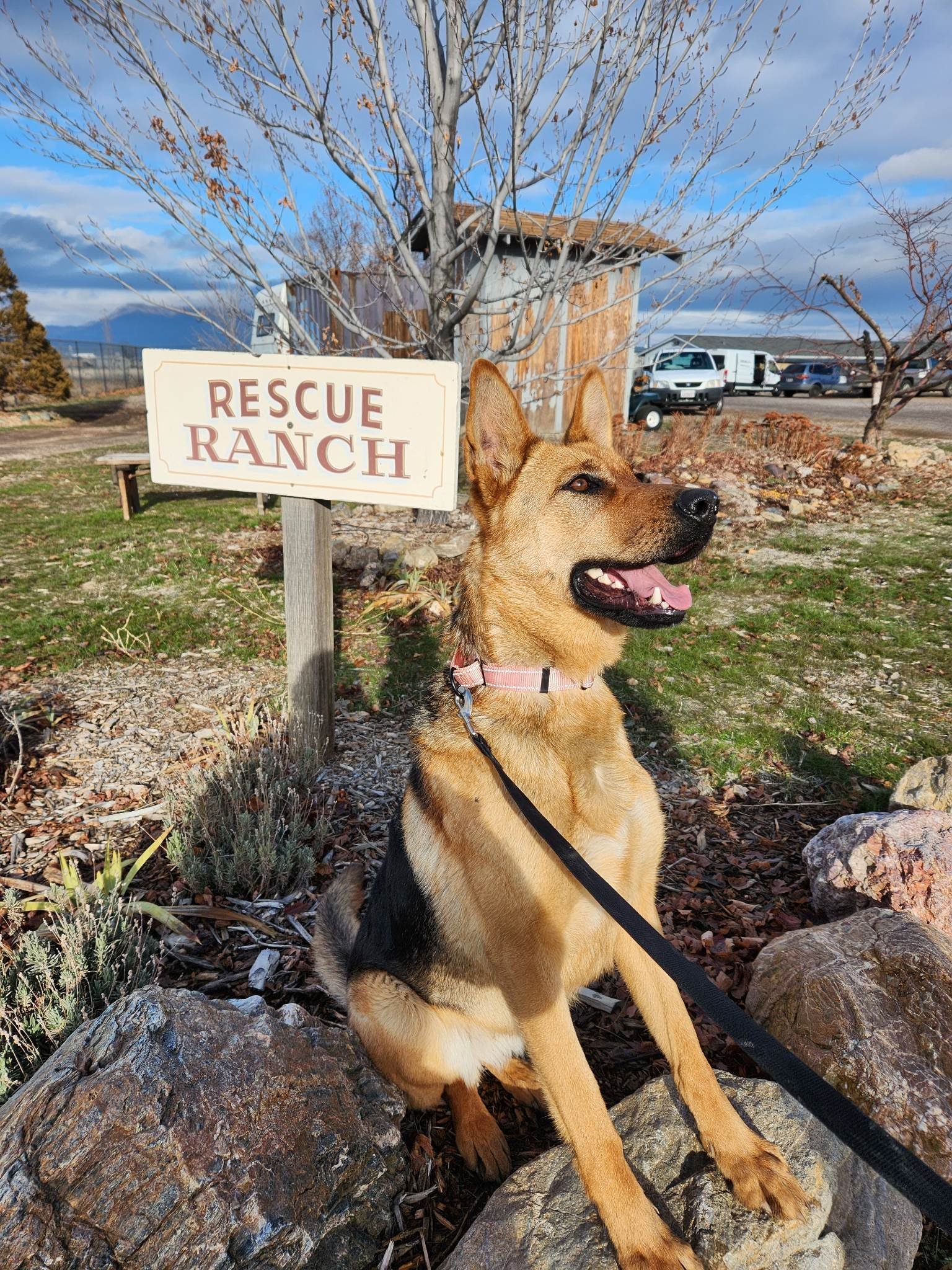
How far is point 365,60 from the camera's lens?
5.49m

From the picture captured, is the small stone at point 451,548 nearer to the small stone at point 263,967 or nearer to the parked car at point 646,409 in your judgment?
the small stone at point 263,967

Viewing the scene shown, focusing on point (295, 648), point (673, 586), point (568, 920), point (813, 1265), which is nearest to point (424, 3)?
point (295, 648)

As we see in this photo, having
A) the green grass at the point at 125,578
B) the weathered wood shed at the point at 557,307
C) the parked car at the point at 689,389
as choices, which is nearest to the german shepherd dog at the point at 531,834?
the weathered wood shed at the point at 557,307

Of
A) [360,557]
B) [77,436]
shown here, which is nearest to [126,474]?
[360,557]

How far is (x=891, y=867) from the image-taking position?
3.00m

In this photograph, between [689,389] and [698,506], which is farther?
[689,389]

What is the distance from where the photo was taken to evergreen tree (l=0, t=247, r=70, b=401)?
27484mm

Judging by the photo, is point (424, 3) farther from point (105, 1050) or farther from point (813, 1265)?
point (813, 1265)

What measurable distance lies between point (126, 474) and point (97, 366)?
35.8 metres

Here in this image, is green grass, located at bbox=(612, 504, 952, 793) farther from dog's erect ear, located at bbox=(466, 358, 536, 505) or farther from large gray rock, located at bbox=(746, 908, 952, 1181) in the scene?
dog's erect ear, located at bbox=(466, 358, 536, 505)

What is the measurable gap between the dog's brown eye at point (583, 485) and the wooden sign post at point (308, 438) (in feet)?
4.01

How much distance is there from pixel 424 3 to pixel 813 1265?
25.9 ft

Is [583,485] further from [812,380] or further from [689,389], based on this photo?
[812,380]

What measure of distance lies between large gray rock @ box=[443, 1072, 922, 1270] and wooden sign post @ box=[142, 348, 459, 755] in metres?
2.77
